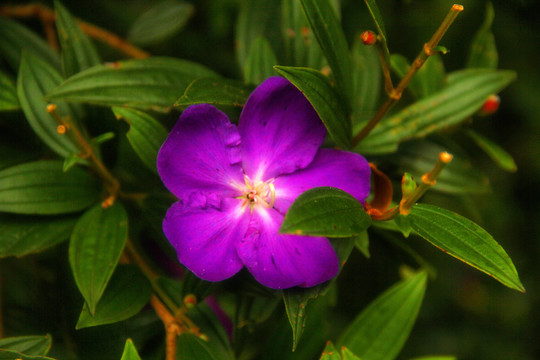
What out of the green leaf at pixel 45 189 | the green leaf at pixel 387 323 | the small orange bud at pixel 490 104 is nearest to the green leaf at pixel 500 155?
the small orange bud at pixel 490 104

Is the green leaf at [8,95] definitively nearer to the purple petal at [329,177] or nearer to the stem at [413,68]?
the purple petal at [329,177]

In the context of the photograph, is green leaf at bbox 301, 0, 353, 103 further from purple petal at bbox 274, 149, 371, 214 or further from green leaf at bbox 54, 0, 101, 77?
green leaf at bbox 54, 0, 101, 77

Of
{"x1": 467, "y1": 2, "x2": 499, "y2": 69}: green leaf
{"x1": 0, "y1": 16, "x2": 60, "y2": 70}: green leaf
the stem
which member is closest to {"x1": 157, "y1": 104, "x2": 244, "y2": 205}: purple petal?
the stem

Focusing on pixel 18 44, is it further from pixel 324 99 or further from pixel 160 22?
pixel 324 99

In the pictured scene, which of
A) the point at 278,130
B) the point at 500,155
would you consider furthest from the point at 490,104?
the point at 278,130

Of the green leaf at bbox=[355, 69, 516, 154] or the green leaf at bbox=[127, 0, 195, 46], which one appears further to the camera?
the green leaf at bbox=[127, 0, 195, 46]

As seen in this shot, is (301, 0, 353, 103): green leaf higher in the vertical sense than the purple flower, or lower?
higher

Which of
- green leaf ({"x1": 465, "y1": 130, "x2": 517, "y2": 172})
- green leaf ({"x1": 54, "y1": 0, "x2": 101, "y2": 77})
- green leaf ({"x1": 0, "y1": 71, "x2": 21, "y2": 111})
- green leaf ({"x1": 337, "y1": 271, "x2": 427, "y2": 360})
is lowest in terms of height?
green leaf ({"x1": 337, "y1": 271, "x2": 427, "y2": 360})

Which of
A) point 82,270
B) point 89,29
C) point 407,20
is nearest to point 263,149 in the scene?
point 82,270
